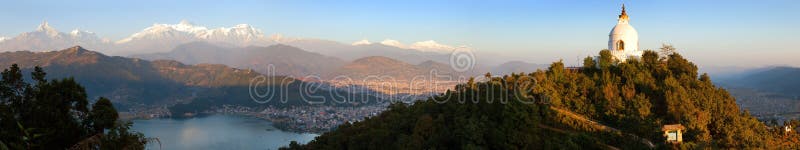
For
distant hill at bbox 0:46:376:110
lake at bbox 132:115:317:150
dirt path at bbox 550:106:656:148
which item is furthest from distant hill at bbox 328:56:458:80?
dirt path at bbox 550:106:656:148

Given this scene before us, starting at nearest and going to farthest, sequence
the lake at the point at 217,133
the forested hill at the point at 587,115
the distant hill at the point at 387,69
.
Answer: the forested hill at the point at 587,115 < the lake at the point at 217,133 < the distant hill at the point at 387,69

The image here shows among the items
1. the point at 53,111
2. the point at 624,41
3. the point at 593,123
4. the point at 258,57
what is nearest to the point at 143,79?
the point at 624,41

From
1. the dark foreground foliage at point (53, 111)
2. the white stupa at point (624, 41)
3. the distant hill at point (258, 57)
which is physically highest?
the distant hill at point (258, 57)

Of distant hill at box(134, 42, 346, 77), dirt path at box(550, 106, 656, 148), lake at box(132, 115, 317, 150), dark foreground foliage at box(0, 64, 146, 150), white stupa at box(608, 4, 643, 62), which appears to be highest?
distant hill at box(134, 42, 346, 77)

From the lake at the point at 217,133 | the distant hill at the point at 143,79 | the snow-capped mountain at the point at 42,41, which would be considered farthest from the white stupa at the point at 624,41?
the snow-capped mountain at the point at 42,41

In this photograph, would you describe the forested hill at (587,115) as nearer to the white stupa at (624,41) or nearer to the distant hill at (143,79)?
the white stupa at (624,41)

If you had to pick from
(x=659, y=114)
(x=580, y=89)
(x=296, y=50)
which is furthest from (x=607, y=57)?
(x=296, y=50)

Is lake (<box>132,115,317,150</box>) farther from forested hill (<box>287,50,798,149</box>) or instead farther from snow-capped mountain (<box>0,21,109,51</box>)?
snow-capped mountain (<box>0,21,109,51</box>)
